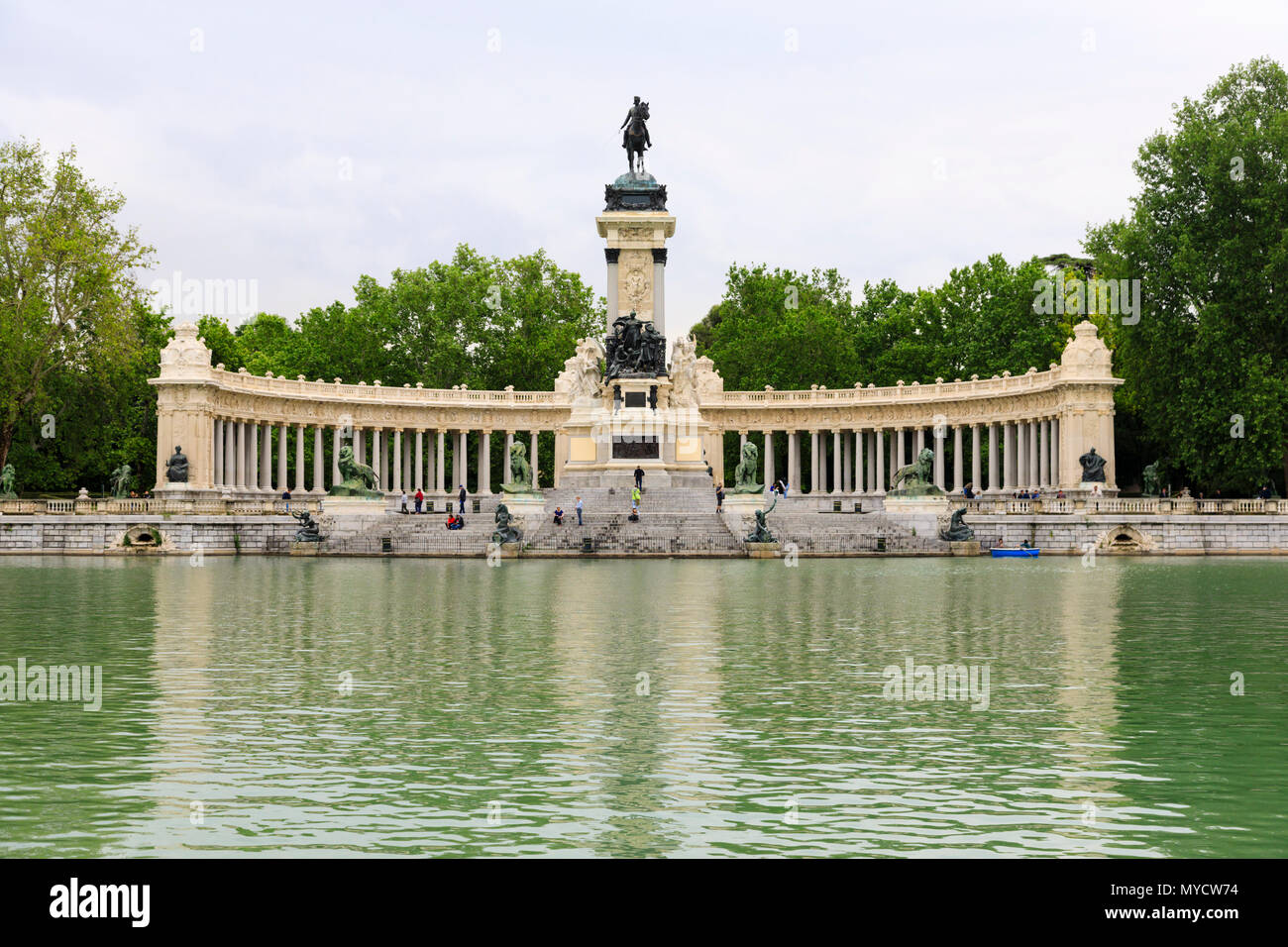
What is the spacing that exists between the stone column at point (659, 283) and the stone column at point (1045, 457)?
20198 mm

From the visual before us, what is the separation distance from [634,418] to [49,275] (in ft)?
95.4

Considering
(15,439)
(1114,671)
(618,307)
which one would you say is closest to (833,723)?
(1114,671)

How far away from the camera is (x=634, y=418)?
65375mm

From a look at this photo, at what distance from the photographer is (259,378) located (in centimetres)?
7288

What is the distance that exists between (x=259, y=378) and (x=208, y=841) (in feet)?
219

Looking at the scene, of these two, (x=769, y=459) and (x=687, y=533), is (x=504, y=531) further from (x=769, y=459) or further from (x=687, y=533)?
(x=769, y=459)

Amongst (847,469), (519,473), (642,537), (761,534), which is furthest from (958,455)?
(642,537)

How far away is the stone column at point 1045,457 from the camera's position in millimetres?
70562

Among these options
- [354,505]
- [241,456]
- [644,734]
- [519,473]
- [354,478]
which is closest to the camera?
[644,734]

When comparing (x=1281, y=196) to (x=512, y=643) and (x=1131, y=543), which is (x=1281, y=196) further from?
(x=512, y=643)

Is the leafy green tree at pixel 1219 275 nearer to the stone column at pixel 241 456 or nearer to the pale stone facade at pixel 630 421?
the pale stone facade at pixel 630 421

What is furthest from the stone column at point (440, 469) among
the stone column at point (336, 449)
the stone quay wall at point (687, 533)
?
the stone quay wall at point (687, 533)

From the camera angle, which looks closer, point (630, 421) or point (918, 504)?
point (918, 504)

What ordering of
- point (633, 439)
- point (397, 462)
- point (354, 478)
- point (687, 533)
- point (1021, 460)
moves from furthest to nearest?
point (397, 462) → point (1021, 460) → point (633, 439) → point (354, 478) → point (687, 533)
